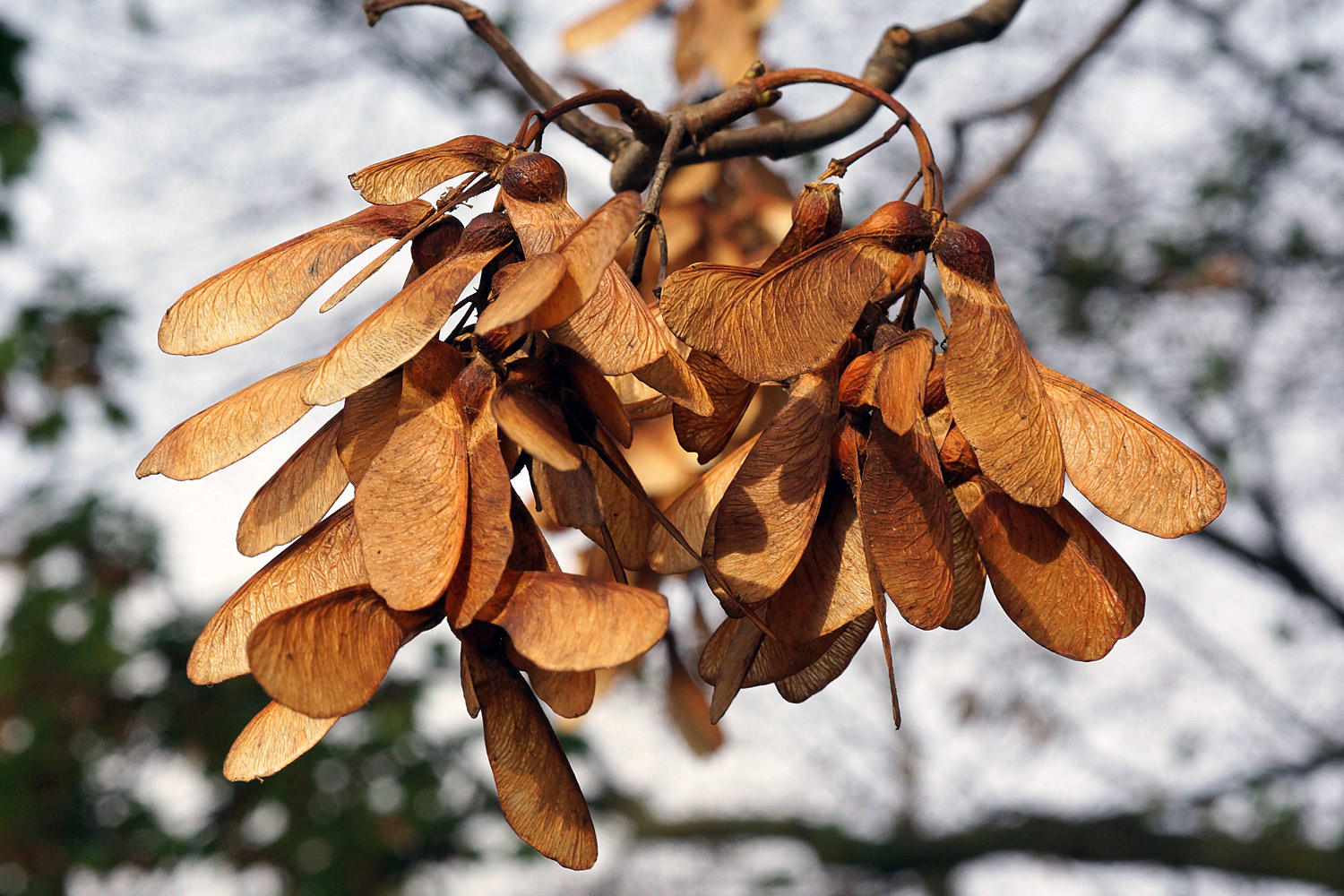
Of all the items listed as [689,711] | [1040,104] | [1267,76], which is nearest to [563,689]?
[689,711]

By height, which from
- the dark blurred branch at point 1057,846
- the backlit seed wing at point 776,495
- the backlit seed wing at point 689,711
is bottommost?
the dark blurred branch at point 1057,846

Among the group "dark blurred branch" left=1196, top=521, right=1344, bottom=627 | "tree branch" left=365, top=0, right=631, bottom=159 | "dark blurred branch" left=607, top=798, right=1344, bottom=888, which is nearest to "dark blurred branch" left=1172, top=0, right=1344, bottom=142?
"dark blurred branch" left=1196, top=521, right=1344, bottom=627

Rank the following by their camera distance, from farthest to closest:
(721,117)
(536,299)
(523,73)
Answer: (523,73) → (721,117) → (536,299)

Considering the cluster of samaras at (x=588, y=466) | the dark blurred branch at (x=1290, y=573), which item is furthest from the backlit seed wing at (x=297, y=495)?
the dark blurred branch at (x=1290, y=573)

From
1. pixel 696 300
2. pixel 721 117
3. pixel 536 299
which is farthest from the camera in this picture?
pixel 721 117

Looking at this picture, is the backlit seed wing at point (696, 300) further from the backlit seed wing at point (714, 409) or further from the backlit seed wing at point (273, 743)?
the backlit seed wing at point (273, 743)

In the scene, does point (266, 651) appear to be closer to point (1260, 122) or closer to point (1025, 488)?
point (1025, 488)

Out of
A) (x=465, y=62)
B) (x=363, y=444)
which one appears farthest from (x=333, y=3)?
(x=363, y=444)

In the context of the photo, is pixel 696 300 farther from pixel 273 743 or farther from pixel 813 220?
pixel 273 743
